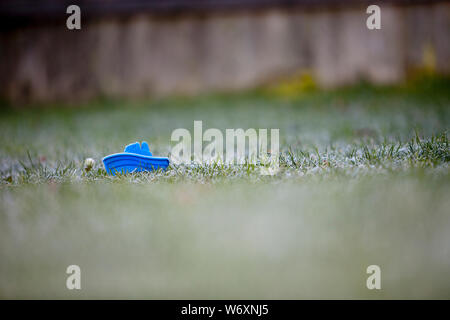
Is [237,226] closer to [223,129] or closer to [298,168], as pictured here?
[298,168]

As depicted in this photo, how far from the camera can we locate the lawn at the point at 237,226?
1.37 meters

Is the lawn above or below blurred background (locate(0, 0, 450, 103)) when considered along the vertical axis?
below

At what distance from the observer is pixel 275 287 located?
134 centimetres

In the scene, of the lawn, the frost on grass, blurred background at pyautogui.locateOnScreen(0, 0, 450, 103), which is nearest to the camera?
the lawn

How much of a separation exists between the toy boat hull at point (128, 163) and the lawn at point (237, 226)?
0.07 meters

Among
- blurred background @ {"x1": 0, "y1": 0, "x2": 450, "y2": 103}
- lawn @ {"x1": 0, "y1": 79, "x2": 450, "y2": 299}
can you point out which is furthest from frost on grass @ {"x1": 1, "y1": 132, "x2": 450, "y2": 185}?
blurred background @ {"x1": 0, "y1": 0, "x2": 450, "y2": 103}

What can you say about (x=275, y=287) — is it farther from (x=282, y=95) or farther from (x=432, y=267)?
(x=282, y=95)

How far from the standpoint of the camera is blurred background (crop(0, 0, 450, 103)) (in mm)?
5418

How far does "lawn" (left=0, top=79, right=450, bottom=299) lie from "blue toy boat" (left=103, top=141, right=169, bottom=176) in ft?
0.23

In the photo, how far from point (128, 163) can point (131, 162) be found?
0.07 ft

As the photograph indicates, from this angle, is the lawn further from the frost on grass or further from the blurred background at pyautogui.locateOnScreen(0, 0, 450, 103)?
the blurred background at pyautogui.locateOnScreen(0, 0, 450, 103)

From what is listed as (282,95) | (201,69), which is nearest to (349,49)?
(282,95)

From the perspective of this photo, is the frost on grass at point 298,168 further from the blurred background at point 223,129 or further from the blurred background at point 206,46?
the blurred background at point 206,46

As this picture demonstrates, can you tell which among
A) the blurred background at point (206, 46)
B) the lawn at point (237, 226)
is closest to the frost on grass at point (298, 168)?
the lawn at point (237, 226)
